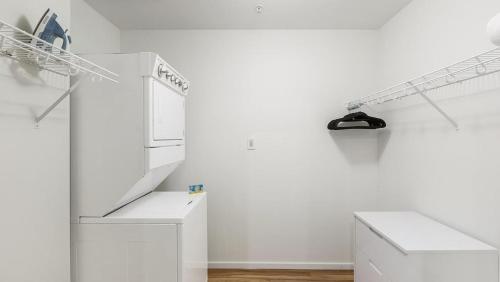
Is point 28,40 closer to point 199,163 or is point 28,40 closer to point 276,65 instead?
point 199,163

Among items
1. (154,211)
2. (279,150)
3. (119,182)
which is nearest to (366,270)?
(279,150)

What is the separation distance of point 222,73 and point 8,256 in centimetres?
228

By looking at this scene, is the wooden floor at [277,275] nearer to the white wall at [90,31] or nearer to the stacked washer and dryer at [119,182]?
the stacked washer and dryer at [119,182]

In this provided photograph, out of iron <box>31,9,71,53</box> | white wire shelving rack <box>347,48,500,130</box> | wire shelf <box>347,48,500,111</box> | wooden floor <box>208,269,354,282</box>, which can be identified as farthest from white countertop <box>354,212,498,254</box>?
iron <box>31,9,71,53</box>

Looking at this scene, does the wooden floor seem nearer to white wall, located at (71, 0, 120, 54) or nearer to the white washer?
the white washer

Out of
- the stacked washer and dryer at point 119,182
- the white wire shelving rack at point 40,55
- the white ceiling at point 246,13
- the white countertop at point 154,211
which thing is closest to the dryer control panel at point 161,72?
the stacked washer and dryer at point 119,182

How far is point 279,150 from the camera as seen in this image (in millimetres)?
2992

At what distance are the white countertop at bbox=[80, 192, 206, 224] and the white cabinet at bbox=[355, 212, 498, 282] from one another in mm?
1247

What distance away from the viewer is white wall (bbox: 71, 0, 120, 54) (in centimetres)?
224

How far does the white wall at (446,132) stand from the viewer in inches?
60.9

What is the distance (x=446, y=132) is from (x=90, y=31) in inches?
114

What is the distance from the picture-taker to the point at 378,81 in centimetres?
292

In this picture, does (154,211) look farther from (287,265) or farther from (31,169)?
(287,265)

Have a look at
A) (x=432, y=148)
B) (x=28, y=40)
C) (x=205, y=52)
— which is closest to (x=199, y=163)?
(x=205, y=52)
